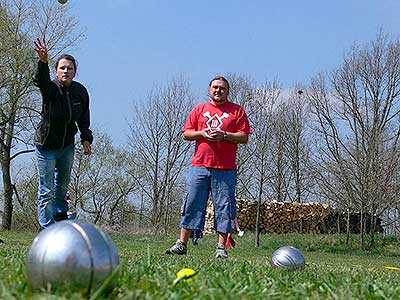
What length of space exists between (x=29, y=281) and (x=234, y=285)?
868 millimetres

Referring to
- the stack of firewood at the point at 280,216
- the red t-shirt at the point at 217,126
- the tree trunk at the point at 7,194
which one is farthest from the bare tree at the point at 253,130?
the red t-shirt at the point at 217,126

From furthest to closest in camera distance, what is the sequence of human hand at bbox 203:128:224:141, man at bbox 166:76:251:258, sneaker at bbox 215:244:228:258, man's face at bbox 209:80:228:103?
man's face at bbox 209:80:228:103 → man at bbox 166:76:251:258 → human hand at bbox 203:128:224:141 → sneaker at bbox 215:244:228:258

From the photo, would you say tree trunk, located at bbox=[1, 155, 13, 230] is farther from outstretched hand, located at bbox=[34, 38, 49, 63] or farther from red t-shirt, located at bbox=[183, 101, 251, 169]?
outstretched hand, located at bbox=[34, 38, 49, 63]

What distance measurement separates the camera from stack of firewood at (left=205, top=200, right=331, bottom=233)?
92.8 feet

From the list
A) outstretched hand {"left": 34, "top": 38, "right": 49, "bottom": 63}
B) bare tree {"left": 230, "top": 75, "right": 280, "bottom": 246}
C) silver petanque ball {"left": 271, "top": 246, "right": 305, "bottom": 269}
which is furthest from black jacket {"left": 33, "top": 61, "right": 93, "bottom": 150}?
bare tree {"left": 230, "top": 75, "right": 280, "bottom": 246}

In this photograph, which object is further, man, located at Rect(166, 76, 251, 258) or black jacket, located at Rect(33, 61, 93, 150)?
man, located at Rect(166, 76, 251, 258)

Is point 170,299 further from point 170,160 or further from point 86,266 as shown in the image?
point 170,160

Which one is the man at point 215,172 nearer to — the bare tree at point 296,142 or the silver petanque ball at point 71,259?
the silver petanque ball at point 71,259

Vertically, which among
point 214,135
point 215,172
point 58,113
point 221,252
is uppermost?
point 58,113

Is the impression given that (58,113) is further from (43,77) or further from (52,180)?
(52,180)

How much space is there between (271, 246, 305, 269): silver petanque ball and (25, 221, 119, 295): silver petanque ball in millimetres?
2710

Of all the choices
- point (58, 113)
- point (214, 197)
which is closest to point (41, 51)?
point (58, 113)

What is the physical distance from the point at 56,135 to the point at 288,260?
2946 millimetres

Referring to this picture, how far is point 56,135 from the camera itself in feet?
21.9
